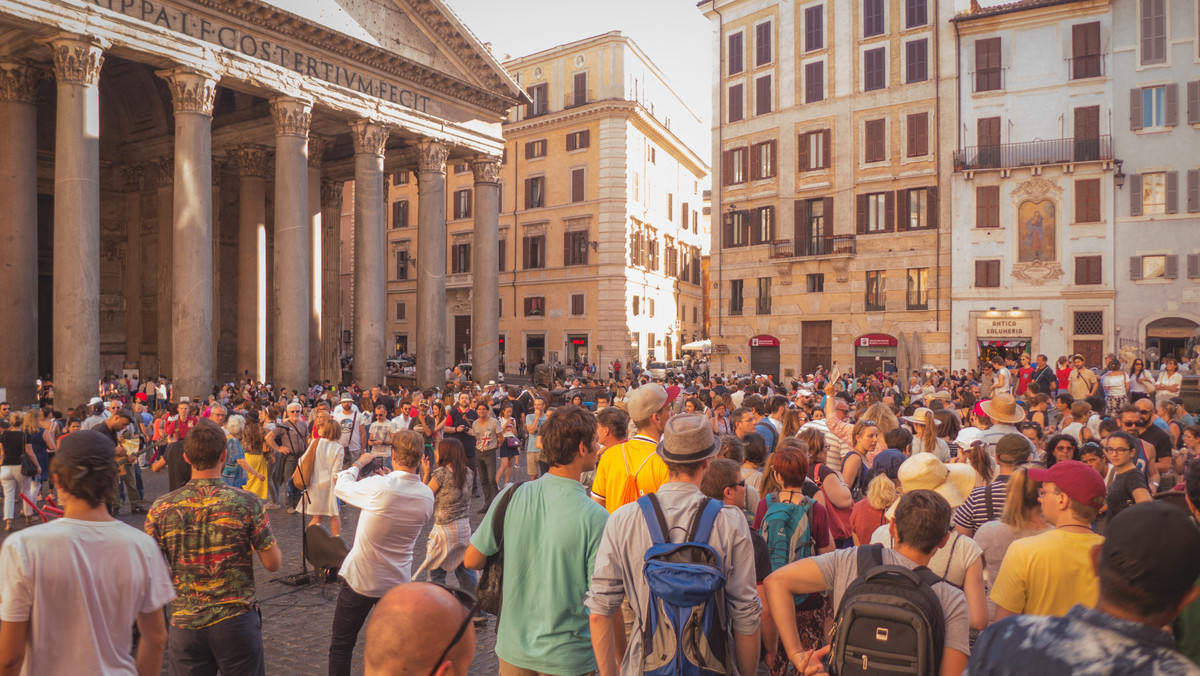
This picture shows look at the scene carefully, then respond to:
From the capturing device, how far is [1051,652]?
1.93 meters

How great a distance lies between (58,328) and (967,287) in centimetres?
2787

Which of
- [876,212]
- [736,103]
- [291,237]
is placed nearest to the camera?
[291,237]

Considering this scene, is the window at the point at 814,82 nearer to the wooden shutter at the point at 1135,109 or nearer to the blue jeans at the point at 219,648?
the wooden shutter at the point at 1135,109

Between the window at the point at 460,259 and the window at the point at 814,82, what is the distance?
68.4 feet

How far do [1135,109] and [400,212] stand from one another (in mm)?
36607

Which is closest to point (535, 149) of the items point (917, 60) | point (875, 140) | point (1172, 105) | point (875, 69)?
point (875, 69)

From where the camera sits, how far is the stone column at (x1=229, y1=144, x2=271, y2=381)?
84.2 feet

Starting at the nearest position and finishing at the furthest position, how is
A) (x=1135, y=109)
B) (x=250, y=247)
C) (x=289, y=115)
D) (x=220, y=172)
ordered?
(x=289, y=115) < (x=250, y=247) < (x=1135, y=109) < (x=220, y=172)

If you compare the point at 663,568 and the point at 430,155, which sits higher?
the point at 430,155

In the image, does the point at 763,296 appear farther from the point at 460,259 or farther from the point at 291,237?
the point at 291,237

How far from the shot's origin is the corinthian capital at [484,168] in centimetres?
2702

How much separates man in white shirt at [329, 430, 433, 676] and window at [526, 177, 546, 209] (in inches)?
1575

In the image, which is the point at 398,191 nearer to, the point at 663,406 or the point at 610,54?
the point at 610,54

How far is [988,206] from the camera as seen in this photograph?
29.2 meters
